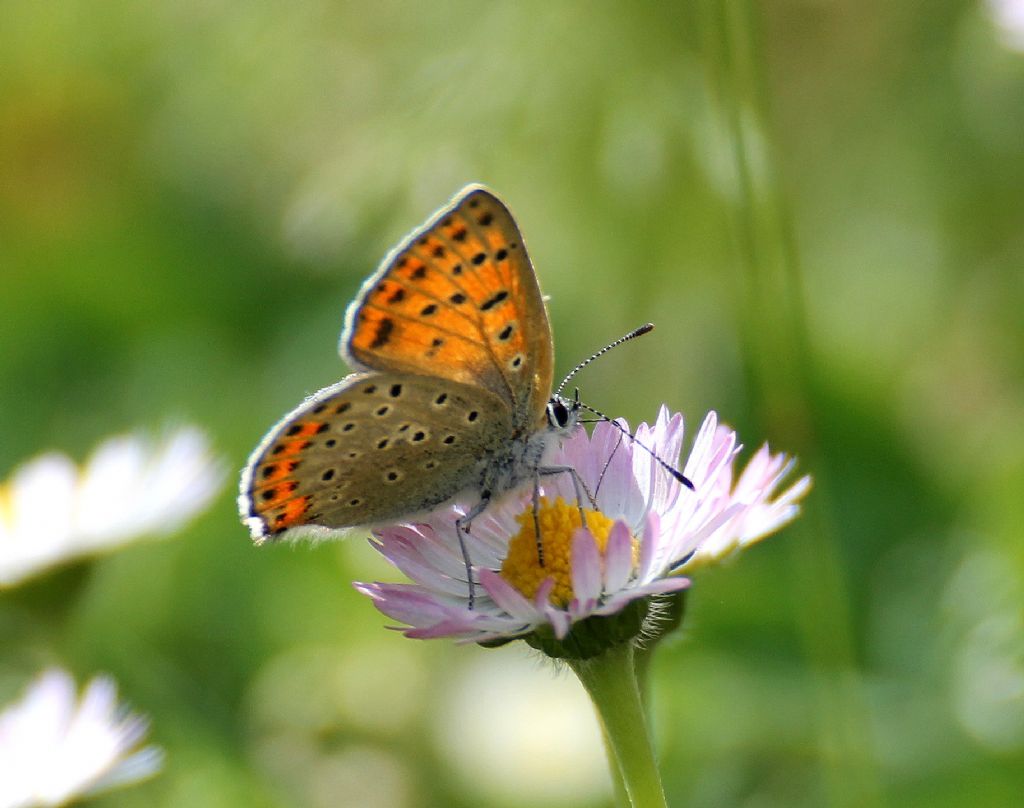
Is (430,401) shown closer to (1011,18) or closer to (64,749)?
(64,749)

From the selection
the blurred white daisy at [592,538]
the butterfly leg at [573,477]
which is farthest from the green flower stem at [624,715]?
the butterfly leg at [573,477]

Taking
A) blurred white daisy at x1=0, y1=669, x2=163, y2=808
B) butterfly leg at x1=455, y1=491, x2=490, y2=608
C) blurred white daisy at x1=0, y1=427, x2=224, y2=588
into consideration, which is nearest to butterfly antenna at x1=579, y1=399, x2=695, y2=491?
butterfly leg at x1=455, y1=491, x2=490, y2=608

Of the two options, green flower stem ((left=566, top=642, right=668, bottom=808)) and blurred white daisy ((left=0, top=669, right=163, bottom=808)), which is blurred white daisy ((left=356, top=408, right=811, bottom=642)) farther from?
blurred white daisy ((left=0, top=669, right=163, bottom=808))

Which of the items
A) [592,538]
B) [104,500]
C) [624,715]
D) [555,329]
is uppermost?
[592,538]

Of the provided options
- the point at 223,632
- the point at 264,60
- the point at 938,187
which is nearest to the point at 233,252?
the point at 264,60

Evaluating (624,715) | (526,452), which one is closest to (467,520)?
(526,452)
